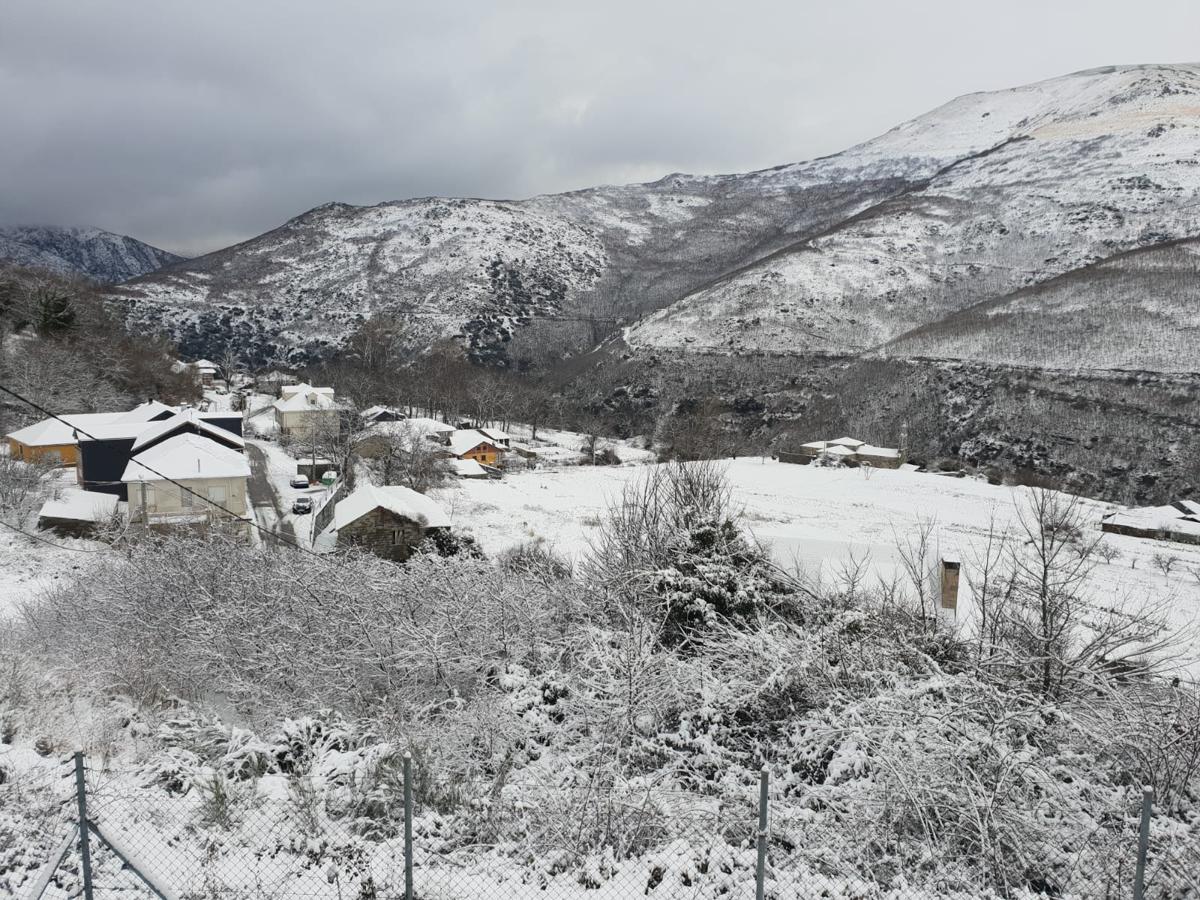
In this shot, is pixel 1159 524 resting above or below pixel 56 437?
below

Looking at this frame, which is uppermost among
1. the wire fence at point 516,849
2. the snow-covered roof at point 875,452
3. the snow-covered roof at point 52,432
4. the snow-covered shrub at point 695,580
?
the snow-covered roof at point 52,432

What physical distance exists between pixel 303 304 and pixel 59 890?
16083 centimetres

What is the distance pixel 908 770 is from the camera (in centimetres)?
707

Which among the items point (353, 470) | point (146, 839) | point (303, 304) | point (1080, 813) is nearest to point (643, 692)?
point (1080, 813)

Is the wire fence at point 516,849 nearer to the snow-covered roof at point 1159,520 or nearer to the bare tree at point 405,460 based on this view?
the bare tree at point 405,460

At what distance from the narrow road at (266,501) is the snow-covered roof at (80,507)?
5.69m

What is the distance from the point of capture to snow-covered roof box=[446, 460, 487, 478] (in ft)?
153

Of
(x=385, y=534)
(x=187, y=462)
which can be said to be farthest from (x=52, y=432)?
(x=385, y=534)

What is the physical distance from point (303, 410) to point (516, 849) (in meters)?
53.9

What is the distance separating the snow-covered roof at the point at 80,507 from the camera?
2563cm

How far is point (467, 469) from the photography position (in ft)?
156

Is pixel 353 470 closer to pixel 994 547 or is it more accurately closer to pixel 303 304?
pixel 994 547

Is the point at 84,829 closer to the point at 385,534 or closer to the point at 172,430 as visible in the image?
the point at 385,534

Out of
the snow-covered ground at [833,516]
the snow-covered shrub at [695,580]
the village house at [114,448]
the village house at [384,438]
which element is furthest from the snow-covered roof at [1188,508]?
the village house at [114,448]
